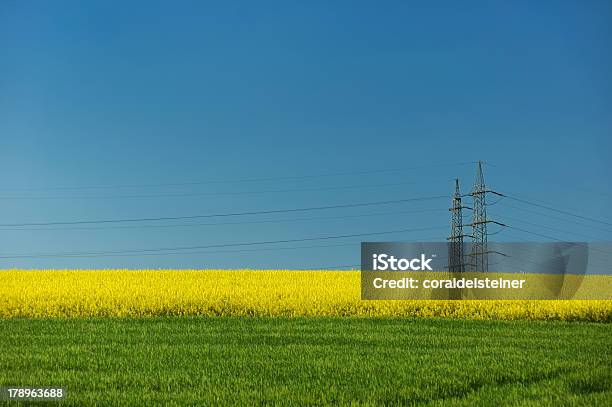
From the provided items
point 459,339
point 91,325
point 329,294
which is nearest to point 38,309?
point 91,325

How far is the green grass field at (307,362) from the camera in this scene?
1232 cm

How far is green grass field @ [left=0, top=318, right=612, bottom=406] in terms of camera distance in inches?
485

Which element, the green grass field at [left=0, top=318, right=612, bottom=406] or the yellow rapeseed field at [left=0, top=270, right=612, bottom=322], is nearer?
the green grass field at [left=0, top=318, right=612, bottom=406]

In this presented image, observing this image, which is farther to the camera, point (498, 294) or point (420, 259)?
point (420, 259)

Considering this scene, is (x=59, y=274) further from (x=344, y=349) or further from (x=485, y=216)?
(x=344, y=349)

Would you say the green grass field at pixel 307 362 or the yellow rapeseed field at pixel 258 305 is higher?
the yellow rapeseed field at pixel 258 305

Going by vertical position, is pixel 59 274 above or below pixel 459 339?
above

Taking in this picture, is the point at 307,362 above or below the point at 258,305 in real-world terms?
below

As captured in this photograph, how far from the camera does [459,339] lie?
20297 millimetres

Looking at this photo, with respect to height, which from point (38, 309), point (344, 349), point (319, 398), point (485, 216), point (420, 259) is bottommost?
point (319, 398)

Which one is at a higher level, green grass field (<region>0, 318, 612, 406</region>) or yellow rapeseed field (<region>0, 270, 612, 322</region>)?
yellow rapeseed field (<region>0, 270, 612, 322</region>)

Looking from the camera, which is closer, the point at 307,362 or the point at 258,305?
the point at 307,362

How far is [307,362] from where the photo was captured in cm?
1552

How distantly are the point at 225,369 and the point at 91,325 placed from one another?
9.83m
